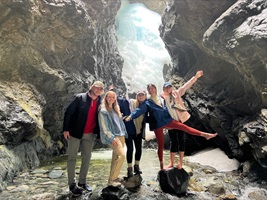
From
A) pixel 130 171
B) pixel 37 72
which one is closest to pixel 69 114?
pixel 130 171

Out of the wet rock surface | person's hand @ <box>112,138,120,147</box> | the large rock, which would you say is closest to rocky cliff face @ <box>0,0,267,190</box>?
the wet rock surface

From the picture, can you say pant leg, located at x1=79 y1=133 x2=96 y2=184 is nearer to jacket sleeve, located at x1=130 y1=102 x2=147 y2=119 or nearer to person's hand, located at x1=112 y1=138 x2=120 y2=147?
person's hand, located at x1=112 y1=138 x2=120 y2=147

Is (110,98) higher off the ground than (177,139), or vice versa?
(110,98)

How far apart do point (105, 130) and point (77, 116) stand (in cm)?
84

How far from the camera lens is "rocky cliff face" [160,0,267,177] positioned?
10.7m

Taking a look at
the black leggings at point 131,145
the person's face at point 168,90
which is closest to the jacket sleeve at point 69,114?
the black leggings at point 131,145

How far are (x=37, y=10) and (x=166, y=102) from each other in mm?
11428

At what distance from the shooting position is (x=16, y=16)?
1359 cm

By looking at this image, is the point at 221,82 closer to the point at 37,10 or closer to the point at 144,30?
the point at 37,10

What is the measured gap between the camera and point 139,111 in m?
6.86

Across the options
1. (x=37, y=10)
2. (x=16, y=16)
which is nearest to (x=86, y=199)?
(x=16, y=16)

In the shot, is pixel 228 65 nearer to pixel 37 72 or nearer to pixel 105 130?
pixel 105 130

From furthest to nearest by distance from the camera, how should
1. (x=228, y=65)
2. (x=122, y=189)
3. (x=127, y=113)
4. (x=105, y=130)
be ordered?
(x=228, y=65) < (x=127, y=113) < (x=122, y=189) < (x=105, y=130)

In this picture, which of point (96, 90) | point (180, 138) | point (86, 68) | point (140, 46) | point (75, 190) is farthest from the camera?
point (140, 46)
